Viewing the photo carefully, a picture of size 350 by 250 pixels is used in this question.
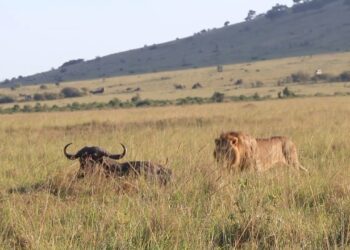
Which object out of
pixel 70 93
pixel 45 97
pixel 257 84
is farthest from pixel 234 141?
pixel 70 93

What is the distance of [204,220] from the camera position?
503 centimetres

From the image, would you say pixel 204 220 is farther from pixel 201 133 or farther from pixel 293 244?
pixel 201 133

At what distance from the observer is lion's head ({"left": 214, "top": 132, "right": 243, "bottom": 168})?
8039mm

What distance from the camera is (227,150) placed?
8.12 meters

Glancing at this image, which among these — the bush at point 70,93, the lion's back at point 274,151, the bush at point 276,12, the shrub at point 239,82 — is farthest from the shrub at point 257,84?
the bush at point 276,12

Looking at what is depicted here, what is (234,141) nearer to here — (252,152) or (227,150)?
(227,150)

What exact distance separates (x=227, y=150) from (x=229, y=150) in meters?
0.03

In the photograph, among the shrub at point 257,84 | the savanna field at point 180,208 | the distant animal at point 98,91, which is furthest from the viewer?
the distant animal at point 98,91

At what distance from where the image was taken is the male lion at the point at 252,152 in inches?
320

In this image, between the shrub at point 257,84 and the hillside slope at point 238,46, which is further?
the hillside slope at point 238,46

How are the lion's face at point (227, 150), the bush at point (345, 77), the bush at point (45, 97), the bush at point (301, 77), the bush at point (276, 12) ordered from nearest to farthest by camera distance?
the lion's face at point (227, 150), the bush at point (45, 97), the bush at point (345, 77), the bush at point (301, 77), the bush at point (276, 12)

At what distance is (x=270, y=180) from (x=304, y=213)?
134cm

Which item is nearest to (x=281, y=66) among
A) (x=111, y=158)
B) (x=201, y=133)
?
(x=201, y=133)

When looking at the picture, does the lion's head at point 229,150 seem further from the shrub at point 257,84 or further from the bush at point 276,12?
the bush at point 276,12
